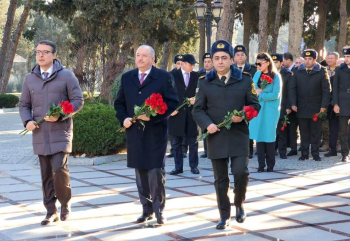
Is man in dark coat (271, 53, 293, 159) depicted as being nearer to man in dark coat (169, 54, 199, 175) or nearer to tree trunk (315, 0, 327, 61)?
man in dark coat (169, 54, 199, 175)

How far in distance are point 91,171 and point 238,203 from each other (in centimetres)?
465

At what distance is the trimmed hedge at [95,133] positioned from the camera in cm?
1210

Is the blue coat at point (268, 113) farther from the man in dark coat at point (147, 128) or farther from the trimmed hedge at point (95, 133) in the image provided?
the man in dark coat at point (147, 128)

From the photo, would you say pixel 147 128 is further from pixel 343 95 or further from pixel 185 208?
pixel 343 95

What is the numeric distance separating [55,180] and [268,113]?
4956 millimetres

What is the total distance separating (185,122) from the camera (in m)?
10.9

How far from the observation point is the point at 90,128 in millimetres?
12109

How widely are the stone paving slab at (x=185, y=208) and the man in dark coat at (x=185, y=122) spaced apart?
10.7 inches

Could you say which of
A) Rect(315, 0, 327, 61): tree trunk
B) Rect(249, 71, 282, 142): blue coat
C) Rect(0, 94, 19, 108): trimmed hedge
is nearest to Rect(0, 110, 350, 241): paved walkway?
Rect(249, 71, 282, 142): blue coat

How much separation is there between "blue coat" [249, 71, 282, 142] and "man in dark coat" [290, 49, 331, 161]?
1.45 m

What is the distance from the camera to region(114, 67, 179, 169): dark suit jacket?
22.8 feet

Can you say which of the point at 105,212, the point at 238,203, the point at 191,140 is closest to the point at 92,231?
the point at 105,212

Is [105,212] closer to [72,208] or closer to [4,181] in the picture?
[72,208]

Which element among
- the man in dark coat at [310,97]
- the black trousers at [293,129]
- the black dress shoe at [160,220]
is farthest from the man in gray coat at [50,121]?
the black trousers at [293,129]
